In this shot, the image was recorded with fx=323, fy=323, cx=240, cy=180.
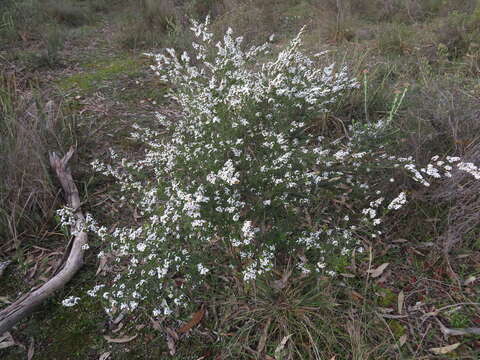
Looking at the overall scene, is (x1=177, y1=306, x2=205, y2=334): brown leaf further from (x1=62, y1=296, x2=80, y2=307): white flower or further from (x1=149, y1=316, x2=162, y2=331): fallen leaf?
(x1=62, y1=296, x2=80, y2=307): white flower

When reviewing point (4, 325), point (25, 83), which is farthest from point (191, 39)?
point (4, 325)

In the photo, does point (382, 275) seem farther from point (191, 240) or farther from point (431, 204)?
point (191, 240)

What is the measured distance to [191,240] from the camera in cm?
213

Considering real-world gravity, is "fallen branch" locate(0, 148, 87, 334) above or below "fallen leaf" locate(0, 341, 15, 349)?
above

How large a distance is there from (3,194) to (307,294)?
9.02ft

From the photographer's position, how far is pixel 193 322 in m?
2.33

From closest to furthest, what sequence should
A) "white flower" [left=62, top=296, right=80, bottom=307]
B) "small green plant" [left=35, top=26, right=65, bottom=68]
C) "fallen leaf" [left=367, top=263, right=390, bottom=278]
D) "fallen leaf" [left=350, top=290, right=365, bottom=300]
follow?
"white flower" [left=62, top=296, right=80, bottom=307]
"fallen leaf" [left=350, top=290, right=365, bottom=300]
"fallen leaf" [left=367, top=263, right=390, bottom=278]
"small green plant" [left=35, top=26, right=65, bottom=68]

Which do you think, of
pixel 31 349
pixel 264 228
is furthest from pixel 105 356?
pixel 264 228

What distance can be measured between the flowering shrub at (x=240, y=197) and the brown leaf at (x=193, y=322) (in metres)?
0.15

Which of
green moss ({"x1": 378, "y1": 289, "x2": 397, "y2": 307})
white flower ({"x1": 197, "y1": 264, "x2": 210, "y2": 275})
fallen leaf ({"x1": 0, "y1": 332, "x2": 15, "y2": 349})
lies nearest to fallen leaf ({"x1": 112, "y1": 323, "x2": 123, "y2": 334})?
fallen leaf ({"x1": 0, "y1": 332, "x2": 15, "y2": 349})

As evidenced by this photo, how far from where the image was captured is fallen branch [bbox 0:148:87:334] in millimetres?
2244

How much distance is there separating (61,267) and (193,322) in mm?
1218

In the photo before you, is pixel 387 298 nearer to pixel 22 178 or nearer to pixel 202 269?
pixel 202 269

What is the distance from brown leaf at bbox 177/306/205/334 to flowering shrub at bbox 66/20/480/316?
0.49 feet
